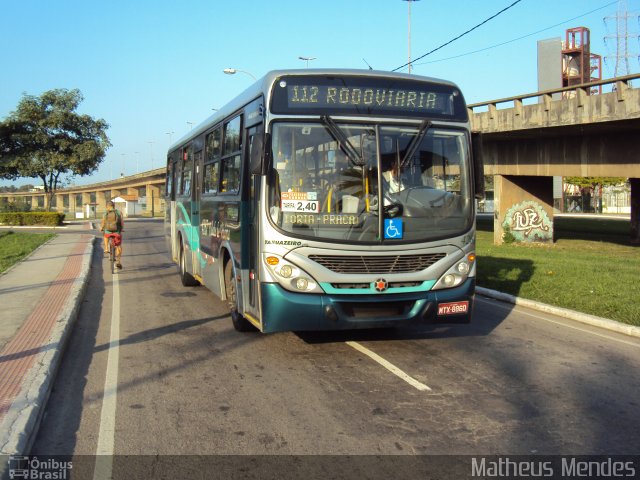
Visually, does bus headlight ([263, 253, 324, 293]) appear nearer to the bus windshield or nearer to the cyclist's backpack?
the bus windshield

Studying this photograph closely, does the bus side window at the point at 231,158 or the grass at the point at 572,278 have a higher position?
Answer: the bus side window at the point at 231,158

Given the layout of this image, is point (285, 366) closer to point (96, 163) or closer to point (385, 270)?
point (385, 270)

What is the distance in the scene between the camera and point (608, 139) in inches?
854

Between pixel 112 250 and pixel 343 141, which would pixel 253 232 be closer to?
pixel 343 141

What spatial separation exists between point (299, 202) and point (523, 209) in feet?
74.3

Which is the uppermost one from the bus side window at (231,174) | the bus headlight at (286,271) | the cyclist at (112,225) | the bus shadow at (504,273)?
the bus side window at (231,174)

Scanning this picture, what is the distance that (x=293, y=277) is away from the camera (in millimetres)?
6707

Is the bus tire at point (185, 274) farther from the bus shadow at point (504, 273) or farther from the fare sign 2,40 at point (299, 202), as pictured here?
the fare sign 2,40 at point (299, 202)

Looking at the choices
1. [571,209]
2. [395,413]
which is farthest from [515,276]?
[571,209]

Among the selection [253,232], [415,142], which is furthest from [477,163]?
[253,232]

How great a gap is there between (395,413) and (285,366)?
1.89 metres

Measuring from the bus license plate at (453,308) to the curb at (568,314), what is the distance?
3.07m

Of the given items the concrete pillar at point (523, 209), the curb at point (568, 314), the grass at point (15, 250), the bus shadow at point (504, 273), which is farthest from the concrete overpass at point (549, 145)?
the grass at point (15, 250)

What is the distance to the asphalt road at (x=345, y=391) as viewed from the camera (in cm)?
480
